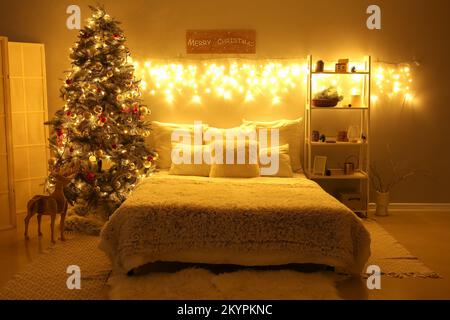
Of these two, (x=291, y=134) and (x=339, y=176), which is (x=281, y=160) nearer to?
(x=291, y=134)

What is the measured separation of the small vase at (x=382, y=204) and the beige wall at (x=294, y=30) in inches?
32.5

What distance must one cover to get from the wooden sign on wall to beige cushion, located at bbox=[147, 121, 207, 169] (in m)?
0.84

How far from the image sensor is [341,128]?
18.3 feet

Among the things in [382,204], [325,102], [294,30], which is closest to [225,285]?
[325,102]

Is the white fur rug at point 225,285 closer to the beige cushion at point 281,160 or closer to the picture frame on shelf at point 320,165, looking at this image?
the beige cushion at point 281,160

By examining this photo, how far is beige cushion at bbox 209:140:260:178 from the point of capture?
15.9ft

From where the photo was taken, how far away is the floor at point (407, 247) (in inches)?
130

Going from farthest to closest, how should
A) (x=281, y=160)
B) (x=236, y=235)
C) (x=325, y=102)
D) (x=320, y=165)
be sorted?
(x=320, y=165) < (x=325, y=102) < (x=281, y=160) < (x=236, y=235)

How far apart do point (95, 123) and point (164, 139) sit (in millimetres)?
847

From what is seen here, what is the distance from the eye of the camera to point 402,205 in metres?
5.65

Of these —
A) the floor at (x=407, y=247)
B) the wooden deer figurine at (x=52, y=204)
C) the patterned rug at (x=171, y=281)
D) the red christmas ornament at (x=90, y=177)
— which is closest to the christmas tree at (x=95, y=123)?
the red christmas ornament at (x=90, y=177)

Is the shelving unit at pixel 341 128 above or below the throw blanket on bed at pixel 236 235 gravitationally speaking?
above
